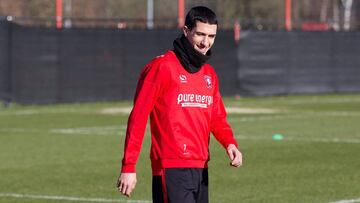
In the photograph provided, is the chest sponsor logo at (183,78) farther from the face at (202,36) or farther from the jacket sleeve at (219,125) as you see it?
the jacket sleeve at (219,125)

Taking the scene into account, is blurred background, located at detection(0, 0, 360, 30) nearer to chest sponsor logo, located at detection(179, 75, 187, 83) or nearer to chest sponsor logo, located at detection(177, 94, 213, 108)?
chest sponsor logo, located at detection(177, 94, 213, 108)

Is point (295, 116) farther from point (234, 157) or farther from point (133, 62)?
point (234, 157)

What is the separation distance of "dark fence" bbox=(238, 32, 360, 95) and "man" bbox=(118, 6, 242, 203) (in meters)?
25.9

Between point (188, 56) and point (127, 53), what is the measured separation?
23.4 metres

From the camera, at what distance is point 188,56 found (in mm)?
7395

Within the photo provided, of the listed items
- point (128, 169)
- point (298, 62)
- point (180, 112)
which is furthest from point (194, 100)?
point (298, 62)

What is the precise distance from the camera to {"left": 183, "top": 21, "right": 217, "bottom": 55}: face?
730 cm

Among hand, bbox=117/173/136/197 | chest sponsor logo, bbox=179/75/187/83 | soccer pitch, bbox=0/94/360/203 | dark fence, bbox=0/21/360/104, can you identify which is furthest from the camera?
dark fence, bbox=0/21/360/104

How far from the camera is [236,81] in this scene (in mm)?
33250

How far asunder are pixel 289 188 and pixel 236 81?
20.3 metres

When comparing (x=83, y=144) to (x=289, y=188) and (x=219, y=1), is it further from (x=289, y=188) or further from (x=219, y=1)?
(x=219, y=1)

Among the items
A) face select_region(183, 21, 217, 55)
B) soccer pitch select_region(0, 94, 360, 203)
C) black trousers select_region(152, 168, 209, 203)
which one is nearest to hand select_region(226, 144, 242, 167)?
black trousers select_region(152, 168, 209, 203)

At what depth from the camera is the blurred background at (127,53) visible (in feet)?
93.6

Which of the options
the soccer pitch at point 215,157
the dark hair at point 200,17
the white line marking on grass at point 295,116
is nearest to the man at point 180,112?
the dark hair at point 200,17
